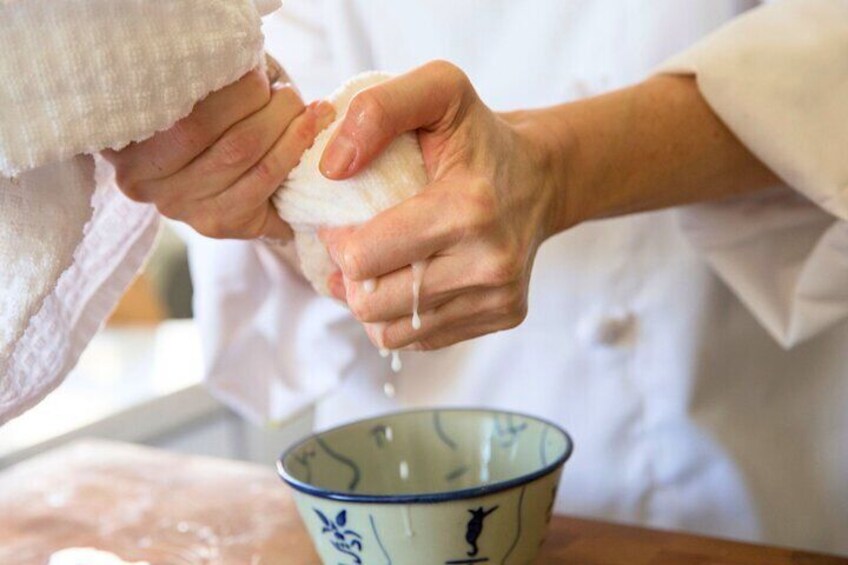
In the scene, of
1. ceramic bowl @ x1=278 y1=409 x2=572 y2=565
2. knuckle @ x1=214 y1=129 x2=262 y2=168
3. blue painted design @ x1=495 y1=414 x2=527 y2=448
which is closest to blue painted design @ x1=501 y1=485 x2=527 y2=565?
ceramic bowl @ x1=278 y1=409 x2=572 y2=565

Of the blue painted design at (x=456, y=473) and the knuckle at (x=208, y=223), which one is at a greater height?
the knuckle at (x=208, y=223)

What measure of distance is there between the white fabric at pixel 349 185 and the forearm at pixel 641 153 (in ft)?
0.28

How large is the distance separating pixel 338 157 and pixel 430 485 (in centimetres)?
25

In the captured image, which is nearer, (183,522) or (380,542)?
(380,542)

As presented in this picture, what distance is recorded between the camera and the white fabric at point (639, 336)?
77cm

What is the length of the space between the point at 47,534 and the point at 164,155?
0.32m

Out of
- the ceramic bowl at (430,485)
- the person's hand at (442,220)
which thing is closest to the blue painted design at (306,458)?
the ceramic bowl at (430,485)

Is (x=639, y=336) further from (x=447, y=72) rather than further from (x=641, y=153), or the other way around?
(x=447, y=72)

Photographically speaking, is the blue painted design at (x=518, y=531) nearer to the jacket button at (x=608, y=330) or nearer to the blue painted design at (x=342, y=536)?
the blue painted design at (x=342, y=536)

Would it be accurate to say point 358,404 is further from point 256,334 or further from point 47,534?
point 47,534

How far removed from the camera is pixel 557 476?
0.58 m

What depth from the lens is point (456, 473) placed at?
0.69 metres

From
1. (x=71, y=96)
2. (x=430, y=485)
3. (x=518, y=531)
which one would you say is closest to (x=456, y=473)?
(x=430, y=485)

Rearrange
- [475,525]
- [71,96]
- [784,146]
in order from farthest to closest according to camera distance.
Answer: [784,146]
[475,525]
[71,96]
